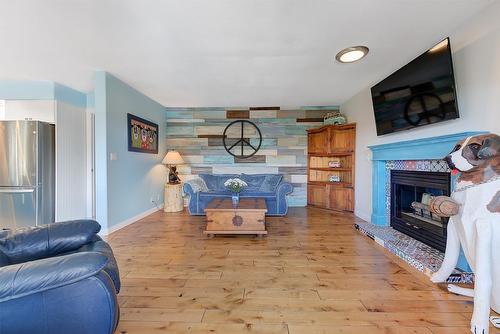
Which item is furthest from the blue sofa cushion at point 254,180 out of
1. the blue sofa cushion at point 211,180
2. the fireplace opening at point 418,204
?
the fireplace opening at point 418,204

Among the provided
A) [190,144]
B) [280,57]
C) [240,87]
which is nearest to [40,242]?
[280,57]

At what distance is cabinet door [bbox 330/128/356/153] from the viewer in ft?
14.2

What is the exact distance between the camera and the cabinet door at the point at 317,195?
15.8 ft

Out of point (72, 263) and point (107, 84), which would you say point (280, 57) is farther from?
point (72, 263)

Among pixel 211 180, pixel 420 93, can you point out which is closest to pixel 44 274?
pixel 420 93

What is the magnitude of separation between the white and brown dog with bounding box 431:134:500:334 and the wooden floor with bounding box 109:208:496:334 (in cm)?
24

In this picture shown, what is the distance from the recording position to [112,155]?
3270 mm

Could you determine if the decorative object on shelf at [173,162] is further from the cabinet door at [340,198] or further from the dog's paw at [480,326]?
the dog's paw at [480,326]

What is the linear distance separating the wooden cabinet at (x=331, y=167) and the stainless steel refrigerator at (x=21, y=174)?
4.83 metres

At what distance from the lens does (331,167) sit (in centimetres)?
476

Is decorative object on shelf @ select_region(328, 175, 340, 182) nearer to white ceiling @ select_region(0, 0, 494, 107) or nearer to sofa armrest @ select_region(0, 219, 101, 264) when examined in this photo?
white ceiling @ select_region(0, 0, 494, 107)

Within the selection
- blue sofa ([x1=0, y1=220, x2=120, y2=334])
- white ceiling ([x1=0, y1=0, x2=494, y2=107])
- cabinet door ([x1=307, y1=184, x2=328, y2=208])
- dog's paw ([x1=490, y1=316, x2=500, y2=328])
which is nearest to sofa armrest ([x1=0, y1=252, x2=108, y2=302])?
blue sofa ([x1=0, y1=220, x2=120, y2=334])

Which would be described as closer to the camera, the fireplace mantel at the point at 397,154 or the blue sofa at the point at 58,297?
the blue sofa at the point at 58,297

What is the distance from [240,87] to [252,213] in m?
2.10
